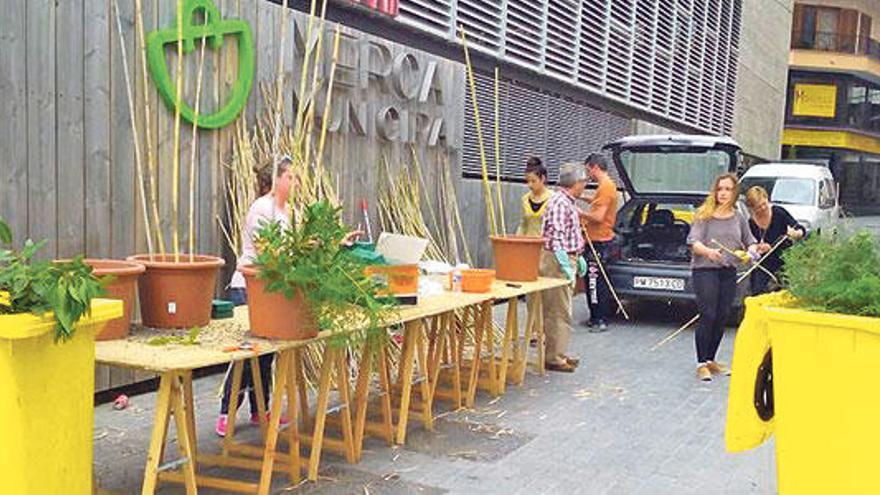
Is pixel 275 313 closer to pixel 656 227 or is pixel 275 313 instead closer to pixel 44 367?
pixel 44 367

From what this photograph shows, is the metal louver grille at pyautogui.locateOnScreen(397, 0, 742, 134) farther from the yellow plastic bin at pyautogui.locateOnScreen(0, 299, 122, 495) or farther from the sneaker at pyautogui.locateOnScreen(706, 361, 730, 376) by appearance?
the yellow plastic bin at pyautogui.locateOnScreen(0, 299, 122, 495)

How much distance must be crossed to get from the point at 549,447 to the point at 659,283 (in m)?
4.78

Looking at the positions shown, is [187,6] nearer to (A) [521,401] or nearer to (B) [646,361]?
(A) [521,401]

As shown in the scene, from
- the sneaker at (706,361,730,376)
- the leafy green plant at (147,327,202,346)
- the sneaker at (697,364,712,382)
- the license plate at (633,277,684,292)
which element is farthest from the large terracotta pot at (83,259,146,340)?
the license plate at (633,277,684,292)

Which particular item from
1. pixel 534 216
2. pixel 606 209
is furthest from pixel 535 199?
pixel 606 209

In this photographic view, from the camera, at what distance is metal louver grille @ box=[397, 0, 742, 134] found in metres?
11.2

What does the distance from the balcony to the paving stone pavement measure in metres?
36.4

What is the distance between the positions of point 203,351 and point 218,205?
10.0ft

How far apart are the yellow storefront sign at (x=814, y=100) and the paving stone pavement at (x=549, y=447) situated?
36654 millimetres

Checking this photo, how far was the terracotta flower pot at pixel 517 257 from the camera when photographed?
662cm

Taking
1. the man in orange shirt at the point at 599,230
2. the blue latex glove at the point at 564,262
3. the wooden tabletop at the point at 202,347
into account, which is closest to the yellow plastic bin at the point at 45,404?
the wooden tabletop at the point at 202,347

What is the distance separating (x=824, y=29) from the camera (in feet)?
132

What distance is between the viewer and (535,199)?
313 inches

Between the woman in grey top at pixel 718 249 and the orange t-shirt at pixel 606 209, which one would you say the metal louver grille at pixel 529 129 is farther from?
the woman in grey top at pixel 718 249
